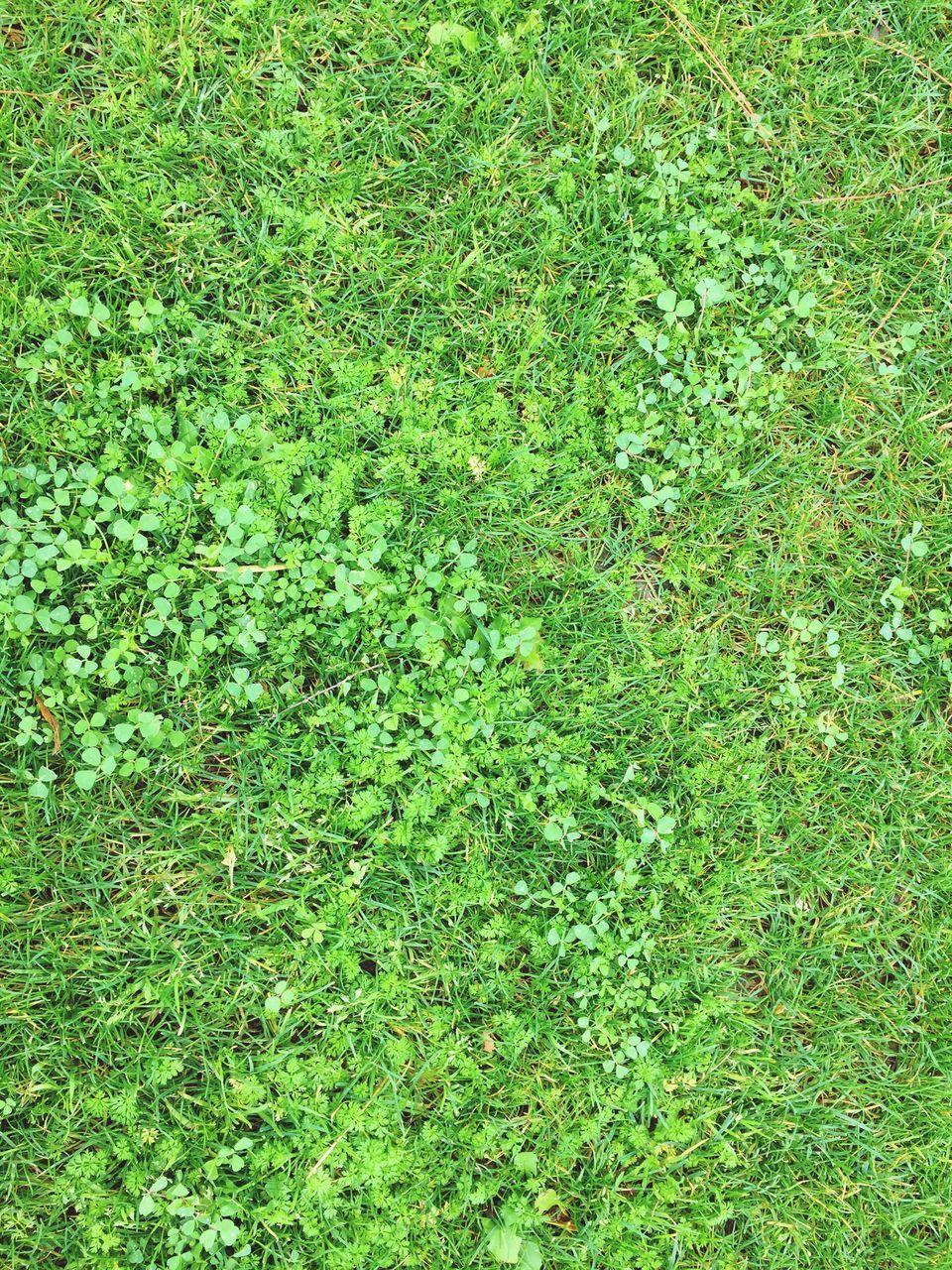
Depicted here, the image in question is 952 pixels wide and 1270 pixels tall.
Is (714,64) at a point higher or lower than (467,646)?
higher

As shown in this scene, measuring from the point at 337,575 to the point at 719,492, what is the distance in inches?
54.1

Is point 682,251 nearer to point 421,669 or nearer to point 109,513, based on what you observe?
point 421,669

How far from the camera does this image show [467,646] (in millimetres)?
2787

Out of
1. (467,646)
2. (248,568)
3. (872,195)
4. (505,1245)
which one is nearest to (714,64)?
(872,195)

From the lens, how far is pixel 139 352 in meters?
2.83

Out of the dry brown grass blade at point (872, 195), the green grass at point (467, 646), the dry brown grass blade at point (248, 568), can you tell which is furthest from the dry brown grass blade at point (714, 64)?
the dry brown grass blade at point (248, 568)

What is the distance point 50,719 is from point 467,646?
1309mm

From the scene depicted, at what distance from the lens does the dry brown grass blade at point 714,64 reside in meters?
3.12

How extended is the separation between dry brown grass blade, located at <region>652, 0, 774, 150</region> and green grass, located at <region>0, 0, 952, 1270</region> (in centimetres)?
2

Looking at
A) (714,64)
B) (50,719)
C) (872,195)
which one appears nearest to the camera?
(50,719)

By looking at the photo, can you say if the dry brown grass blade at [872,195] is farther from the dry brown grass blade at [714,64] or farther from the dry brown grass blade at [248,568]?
the dry brown grass blade at [248,568]

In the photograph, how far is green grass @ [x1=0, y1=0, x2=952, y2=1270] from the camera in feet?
8.62

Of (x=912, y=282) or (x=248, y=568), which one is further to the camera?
(x=912, y=282)

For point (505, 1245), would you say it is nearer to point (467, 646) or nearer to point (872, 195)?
point (467, 646)
